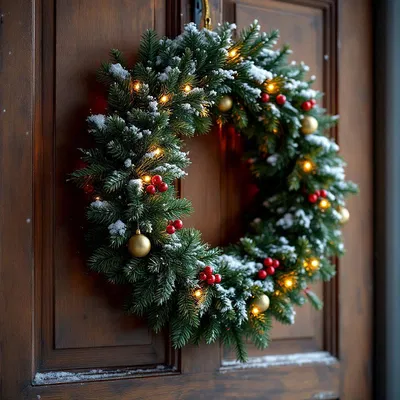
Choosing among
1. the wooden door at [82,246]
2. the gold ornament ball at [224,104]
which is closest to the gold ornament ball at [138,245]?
the wooden door at [82,246]

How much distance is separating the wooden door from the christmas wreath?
0.29ft

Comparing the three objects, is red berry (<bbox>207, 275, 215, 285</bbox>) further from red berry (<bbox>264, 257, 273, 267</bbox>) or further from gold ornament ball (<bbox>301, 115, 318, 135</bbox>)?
gold ornament ball (<bbox>301, 115, 318, 135</bbox>)

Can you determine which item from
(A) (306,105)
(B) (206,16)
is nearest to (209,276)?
(A) (306,105)

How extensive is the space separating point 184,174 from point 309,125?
419 mm

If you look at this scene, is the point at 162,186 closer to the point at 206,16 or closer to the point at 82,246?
the point at 82,246

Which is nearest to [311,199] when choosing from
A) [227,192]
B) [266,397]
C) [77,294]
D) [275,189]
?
[275,189]

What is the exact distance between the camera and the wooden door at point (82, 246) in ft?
4.52

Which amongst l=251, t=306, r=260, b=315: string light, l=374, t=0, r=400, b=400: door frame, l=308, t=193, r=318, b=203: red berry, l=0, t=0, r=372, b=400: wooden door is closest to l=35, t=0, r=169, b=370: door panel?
l=0, t=0, r=372, b=400: wooden door

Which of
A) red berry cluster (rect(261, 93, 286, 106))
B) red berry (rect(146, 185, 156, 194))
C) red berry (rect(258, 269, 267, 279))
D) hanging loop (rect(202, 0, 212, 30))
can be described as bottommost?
red berry (rect(258, 269, 267, 279))

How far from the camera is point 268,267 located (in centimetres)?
148

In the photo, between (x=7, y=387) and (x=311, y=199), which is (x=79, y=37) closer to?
(x=311, y=199)

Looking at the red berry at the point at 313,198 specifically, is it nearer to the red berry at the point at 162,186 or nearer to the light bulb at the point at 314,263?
the light bulb at the point at 314,263

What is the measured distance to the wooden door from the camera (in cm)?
138

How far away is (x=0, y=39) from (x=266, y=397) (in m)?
1.24
